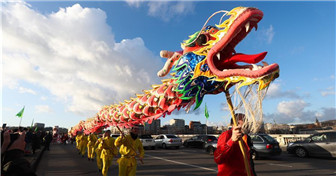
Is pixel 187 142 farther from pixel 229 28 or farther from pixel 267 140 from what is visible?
pixel 229 28

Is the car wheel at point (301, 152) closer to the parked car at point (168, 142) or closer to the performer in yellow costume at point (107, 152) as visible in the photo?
the parked car at point (168, 142)

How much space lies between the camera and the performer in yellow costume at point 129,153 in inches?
199

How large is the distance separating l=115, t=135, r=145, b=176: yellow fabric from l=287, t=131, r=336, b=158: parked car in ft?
33.1

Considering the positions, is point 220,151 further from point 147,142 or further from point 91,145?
point 147,142

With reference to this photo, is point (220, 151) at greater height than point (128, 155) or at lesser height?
greater

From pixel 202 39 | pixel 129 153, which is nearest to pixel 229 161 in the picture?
pixel 202 39

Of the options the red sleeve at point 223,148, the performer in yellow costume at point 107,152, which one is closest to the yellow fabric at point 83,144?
the performer in yellow costume at point 107,152

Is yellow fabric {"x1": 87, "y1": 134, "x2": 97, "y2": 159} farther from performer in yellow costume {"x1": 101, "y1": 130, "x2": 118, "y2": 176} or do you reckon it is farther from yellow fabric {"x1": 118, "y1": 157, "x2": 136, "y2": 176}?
yellow fabric {"x1": 118, "y1": 157, "x2": 136, "y2": 176}

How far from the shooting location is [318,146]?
1076 cm

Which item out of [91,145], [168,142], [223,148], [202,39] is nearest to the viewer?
[223,148]

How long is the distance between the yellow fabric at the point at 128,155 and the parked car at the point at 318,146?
10.1 metres

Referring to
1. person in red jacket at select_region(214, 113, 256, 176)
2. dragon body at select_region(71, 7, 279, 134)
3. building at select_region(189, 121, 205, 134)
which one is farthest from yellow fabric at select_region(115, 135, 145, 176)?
building at select_region(189, 121, 205, 134)

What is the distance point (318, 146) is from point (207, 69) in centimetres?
1100

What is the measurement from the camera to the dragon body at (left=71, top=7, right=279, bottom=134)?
8.23 feet
